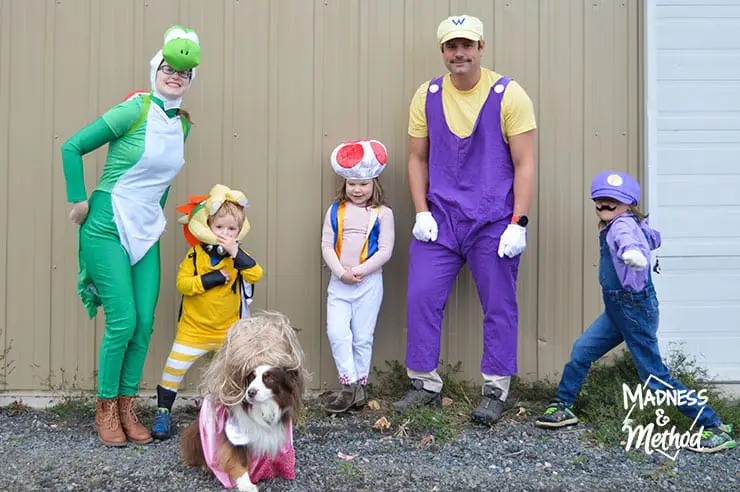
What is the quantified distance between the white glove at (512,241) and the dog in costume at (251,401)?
129 cm

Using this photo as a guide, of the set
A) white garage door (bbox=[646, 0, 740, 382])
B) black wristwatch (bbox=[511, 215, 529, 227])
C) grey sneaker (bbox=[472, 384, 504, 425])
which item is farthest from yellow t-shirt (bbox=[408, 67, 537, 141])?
grey sneaker (bbox=[472, 384, 504, 425])

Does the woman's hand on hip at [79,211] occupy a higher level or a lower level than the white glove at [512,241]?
higher

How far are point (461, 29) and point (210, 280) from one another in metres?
1.75

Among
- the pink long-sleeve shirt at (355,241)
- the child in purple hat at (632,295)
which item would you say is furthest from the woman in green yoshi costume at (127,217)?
the child in purple hat at (632,295)

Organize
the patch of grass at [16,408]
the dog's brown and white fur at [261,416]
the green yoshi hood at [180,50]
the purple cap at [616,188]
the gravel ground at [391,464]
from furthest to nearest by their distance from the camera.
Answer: the patch of grass at [16,408] < the purple cap at [616,188] < the green yoshi hood at [180,50] < the gravel ground at [391,464] < the dog's brown and white fur at [261,416]

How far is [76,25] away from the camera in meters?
4.22

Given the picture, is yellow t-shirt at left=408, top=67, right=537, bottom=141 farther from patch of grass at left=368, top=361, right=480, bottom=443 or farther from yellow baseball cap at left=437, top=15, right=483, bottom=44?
patch of grass at left=368, top=361, right=480, bottom=443

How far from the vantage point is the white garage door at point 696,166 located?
430 centimetres

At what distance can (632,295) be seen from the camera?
3518 millimetres

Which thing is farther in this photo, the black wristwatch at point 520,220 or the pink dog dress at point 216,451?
the black wristwatch at point 520,220

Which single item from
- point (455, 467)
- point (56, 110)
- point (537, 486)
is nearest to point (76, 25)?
point (56, 110)

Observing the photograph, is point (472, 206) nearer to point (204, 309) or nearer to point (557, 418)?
point (557, 418)

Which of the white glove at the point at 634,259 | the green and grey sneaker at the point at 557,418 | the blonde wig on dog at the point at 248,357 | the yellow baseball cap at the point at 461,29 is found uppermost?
the yellow baseball cap at the point at 461,29

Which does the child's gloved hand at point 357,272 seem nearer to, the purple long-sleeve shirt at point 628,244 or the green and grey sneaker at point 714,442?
the purple long-sleeve shirt at point 628,244
